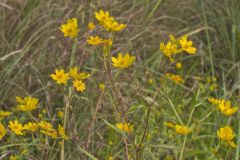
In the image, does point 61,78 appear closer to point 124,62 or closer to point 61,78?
point 61,78

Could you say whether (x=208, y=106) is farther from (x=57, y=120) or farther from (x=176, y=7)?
(x=176, y=7)

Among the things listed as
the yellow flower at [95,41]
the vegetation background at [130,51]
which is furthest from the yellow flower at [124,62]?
the vegetation background at [130,51]

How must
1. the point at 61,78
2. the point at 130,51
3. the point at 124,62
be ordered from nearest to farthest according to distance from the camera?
the point at 124,62, the point at 61,78, the point at 130,51

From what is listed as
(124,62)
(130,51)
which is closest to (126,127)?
(124,62)

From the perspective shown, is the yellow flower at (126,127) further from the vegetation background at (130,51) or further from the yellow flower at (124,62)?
the vegetation background at (130,51)

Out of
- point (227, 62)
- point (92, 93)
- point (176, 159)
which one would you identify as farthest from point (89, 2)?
point (176, 159)

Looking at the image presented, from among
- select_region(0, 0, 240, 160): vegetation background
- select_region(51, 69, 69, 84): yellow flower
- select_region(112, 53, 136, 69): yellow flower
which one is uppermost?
select_region(112, 53, 136, 69): yellow flower

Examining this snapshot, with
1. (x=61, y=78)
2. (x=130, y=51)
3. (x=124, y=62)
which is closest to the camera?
(x=124, y=62)

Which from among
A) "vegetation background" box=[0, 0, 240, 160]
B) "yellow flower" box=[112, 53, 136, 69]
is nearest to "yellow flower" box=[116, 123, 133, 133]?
"yellow flower" box=[112, 53, 136, 69]

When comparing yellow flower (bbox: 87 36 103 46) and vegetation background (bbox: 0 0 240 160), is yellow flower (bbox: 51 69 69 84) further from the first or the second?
vegetation background (bbox: 0 0 240 160)
